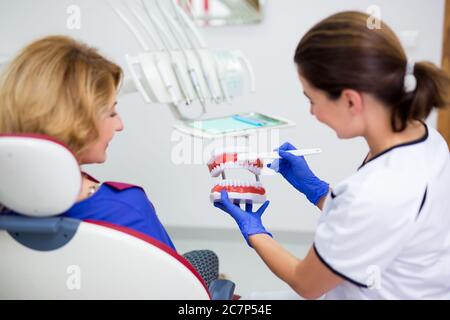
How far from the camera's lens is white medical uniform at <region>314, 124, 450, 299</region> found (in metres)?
0.77

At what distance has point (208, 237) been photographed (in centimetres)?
250

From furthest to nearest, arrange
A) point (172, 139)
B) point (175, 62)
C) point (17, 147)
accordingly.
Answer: point (172, 139) → point (175, 62) → point (17, 147)

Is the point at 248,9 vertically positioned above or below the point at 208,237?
above

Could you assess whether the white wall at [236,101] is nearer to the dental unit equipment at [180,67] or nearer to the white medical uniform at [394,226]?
the dental unit equipment at [180,67]

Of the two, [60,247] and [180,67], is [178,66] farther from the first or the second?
[60,247]

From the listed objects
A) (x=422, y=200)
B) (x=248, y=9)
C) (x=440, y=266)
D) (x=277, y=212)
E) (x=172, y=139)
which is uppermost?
(x=248, y=9)

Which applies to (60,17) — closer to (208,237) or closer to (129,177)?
(129,177)

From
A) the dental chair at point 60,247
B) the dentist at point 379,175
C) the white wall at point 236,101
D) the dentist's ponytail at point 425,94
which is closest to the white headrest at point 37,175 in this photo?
the dental chair at point 60,247

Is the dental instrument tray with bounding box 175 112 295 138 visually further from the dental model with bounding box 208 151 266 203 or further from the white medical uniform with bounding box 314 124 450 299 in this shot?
the white medical uniform with bounding box 314 124 450 299

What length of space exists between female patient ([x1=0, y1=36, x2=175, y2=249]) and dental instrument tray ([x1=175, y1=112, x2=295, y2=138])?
0.33 m

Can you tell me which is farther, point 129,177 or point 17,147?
point 129,177

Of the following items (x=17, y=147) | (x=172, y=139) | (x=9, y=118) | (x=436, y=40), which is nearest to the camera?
(x=17, y=147)
